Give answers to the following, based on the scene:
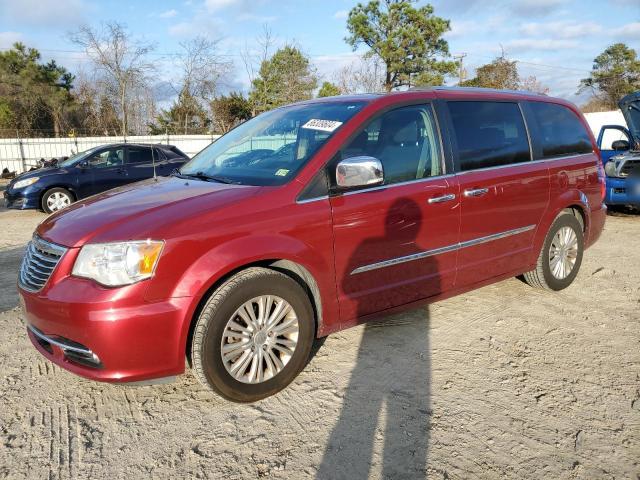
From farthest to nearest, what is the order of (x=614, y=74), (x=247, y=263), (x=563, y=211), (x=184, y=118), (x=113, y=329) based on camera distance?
(x=614, y=74) → (x=184, y=118) → (x=563, y=211) → (x=247, y=263) → (x=113, y=329)

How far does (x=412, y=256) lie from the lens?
11.5 feet

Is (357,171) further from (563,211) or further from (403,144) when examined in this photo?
(563,211)

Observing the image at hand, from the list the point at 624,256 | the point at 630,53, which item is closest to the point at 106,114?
the point at 624,256

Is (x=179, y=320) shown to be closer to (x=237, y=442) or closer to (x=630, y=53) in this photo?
(x=237, y=442)

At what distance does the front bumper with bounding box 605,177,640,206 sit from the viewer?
8664 mm

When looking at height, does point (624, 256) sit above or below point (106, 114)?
below

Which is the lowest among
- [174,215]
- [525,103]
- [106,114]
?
[174,215]

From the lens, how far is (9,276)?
5520 millimetres

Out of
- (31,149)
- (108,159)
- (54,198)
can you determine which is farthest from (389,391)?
(31,149)

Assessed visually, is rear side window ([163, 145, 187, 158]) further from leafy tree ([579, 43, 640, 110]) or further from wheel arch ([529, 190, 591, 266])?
leafy tree ([579, 43, 640, 110])

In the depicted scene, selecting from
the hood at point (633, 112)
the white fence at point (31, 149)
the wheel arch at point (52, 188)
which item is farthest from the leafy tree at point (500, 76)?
the wheel arch at point (52, 188)

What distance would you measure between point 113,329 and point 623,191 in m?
9.16

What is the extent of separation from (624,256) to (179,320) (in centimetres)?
592

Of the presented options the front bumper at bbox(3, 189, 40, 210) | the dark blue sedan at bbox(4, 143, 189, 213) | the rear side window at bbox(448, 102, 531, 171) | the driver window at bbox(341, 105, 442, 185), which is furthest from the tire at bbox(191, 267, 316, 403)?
the front bumper at bbox(3, 189, 40, 210)
